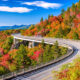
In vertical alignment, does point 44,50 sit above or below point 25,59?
above

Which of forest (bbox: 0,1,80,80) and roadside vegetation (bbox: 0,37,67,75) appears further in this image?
forest (bbox: 0,1,80,80)

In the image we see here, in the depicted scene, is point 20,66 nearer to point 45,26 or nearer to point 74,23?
point 74,23

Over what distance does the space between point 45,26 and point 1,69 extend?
213ft

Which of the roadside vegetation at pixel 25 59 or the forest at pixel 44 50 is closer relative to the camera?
the roadside vegetation at pixel 25 59

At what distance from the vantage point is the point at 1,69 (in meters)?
34.4

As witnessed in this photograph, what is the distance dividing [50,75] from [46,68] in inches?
136

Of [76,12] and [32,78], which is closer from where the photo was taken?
[32,78]

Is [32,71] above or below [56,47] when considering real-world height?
below

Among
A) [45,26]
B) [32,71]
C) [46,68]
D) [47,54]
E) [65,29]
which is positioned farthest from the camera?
[45,26]

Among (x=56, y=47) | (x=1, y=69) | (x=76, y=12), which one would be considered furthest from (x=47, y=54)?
(x=76, y=12)

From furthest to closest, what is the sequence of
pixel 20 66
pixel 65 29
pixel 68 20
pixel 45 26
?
pixel 45 26 < pixel 68 20 < pixel 65 29 < pixel 20 66

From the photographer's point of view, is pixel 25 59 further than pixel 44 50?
No

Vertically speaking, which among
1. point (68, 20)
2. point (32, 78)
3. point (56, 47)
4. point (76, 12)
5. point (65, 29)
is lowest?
point (32, 78)

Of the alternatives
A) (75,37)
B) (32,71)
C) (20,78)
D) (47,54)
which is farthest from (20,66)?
(75,37)
